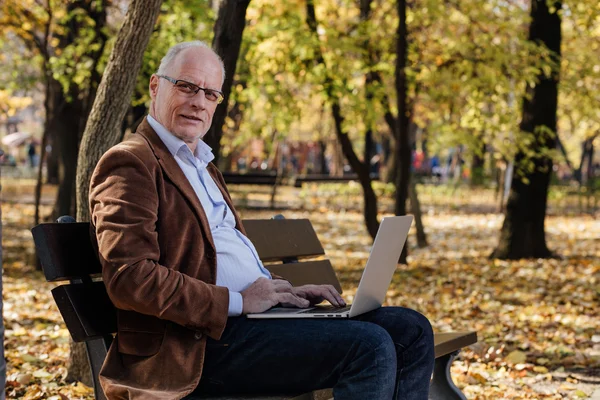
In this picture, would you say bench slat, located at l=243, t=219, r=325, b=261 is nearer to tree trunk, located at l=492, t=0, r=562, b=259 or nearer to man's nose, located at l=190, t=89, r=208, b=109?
man's nose, located at l=190, t=89, r=208, b=109

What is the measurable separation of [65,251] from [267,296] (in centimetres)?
74

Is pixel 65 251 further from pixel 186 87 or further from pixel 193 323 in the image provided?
pixel 186 87

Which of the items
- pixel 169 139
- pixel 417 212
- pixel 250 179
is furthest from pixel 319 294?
pixel 250 179

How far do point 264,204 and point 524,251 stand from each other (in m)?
12.2

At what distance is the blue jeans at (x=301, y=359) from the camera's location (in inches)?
121

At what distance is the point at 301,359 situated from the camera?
10.3 ft

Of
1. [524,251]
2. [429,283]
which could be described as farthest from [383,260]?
[524,251]

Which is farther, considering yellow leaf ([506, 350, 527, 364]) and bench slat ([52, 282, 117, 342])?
yellow leaf ([506, 350, 527, 364])

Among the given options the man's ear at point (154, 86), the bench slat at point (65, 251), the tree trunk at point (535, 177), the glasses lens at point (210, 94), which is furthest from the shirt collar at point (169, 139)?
the tree trunk at point (535, 177)

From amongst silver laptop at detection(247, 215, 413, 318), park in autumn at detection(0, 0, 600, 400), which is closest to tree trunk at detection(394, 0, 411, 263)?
park in autumn at detection(0, 0, 600, 400)

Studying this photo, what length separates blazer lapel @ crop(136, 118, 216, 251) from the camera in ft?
10.8

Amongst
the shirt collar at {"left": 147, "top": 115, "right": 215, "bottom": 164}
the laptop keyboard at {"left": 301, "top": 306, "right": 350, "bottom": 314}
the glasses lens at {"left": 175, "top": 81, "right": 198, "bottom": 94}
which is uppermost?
the glasses lens at {"left": 175, "top": 81, "right": 198, "bottom": 94}

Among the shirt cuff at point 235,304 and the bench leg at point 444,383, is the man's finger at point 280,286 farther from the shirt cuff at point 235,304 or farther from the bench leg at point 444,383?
the bench leg at point 444,383

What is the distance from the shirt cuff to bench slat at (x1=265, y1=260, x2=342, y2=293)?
1.33 metres
